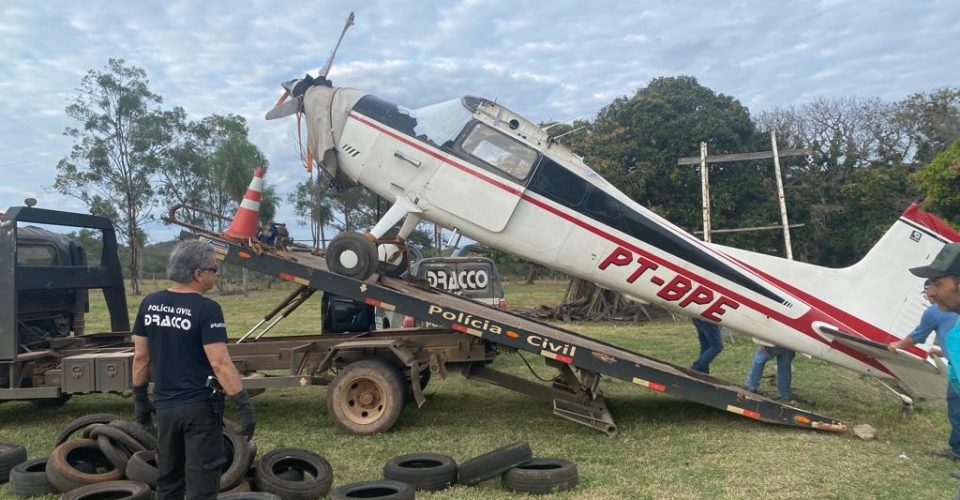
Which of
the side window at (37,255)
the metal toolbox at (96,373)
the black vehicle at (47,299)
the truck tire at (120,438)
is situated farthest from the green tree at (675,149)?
the truck tire at (120,438)

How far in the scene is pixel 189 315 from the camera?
366 cm

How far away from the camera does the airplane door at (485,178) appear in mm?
7539

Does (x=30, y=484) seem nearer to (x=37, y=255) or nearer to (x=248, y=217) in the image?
(x=248, y=217)

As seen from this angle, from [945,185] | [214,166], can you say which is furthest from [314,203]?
[945,185]

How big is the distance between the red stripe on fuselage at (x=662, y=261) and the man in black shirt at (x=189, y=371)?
4.09 metres

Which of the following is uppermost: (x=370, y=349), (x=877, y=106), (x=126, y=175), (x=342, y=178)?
(x=877, y=106)

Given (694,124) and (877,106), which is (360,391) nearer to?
(694,124)

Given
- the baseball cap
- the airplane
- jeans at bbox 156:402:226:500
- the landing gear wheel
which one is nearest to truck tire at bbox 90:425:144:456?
jeans at bbox 156:402:226:500

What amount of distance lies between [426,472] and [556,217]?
11.4 feet

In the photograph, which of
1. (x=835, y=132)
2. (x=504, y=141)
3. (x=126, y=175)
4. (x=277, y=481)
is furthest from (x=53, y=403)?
(x=835, y=132)

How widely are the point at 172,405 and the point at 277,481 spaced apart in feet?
5.04

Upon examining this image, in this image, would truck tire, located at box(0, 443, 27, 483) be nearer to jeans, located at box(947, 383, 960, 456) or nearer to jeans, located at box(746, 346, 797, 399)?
jeans, located at box(746, 346, 797, 399)

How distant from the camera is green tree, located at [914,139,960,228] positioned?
70.5 ft

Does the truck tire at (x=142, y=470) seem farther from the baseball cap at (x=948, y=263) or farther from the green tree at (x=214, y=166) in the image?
the green tree at (x=214, y=166)
